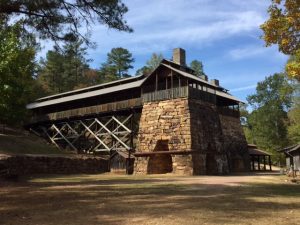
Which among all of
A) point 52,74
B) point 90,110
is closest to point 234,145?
point 90,110

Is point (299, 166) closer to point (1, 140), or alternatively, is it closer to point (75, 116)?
point (75, 116)

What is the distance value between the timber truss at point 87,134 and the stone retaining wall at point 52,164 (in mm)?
2505

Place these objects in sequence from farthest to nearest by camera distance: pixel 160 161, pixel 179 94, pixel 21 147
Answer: pixel 21 147 < pixel 160 161 < pixel 179 94

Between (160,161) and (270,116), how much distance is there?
117 ft

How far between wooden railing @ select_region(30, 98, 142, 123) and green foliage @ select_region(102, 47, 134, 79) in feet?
79.5

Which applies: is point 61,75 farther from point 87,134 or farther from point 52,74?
point 87,134

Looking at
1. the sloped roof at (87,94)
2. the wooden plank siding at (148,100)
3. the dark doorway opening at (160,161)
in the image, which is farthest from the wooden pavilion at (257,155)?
the sloped roof at (87,94)

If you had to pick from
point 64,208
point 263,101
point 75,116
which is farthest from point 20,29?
→ point 263,101

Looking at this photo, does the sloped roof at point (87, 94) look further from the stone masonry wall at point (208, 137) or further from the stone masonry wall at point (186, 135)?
the stone masonry wall at point (208, 137)

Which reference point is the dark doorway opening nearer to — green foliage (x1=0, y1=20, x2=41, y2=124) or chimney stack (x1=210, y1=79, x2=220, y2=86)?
green foliage (x1=0, y1=20, x2=41, y2=124)

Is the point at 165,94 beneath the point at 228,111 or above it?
above

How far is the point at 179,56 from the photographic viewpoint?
3869 cm

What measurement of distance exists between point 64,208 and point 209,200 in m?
4.50

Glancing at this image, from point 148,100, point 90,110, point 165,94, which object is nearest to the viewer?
point 165,94
